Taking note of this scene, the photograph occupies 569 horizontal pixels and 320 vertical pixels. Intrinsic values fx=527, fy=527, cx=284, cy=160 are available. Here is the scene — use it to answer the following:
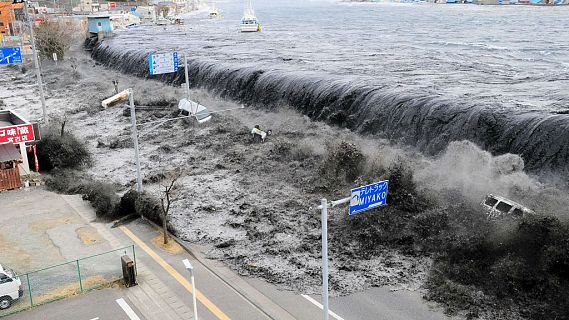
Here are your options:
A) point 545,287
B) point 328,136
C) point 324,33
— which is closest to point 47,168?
point 328,136

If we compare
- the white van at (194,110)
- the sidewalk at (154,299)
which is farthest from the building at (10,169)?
the white van at (194,110)

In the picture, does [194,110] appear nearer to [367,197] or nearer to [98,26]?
[367,197]

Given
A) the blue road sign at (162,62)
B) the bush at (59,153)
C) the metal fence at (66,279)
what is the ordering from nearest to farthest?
the metal fence at (66,279)
the blue road sign at (162,62)
the bush at (59,153)

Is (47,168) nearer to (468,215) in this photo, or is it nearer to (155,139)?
(155,139)

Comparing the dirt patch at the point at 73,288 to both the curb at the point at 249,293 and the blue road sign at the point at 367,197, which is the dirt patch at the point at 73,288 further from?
the blue road sign at the point at 367,197

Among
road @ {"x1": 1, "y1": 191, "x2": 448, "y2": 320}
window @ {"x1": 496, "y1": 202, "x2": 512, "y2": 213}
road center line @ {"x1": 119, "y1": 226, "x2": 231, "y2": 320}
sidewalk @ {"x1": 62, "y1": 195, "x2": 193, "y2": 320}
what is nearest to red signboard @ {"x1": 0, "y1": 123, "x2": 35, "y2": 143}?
road @ {"x1": 1, "y1": 191, "x2": 448, "y2": 320}

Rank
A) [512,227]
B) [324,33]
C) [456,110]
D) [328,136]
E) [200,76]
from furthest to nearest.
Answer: [324,33], [200,76], [328,136], [456,110], [512,227]
